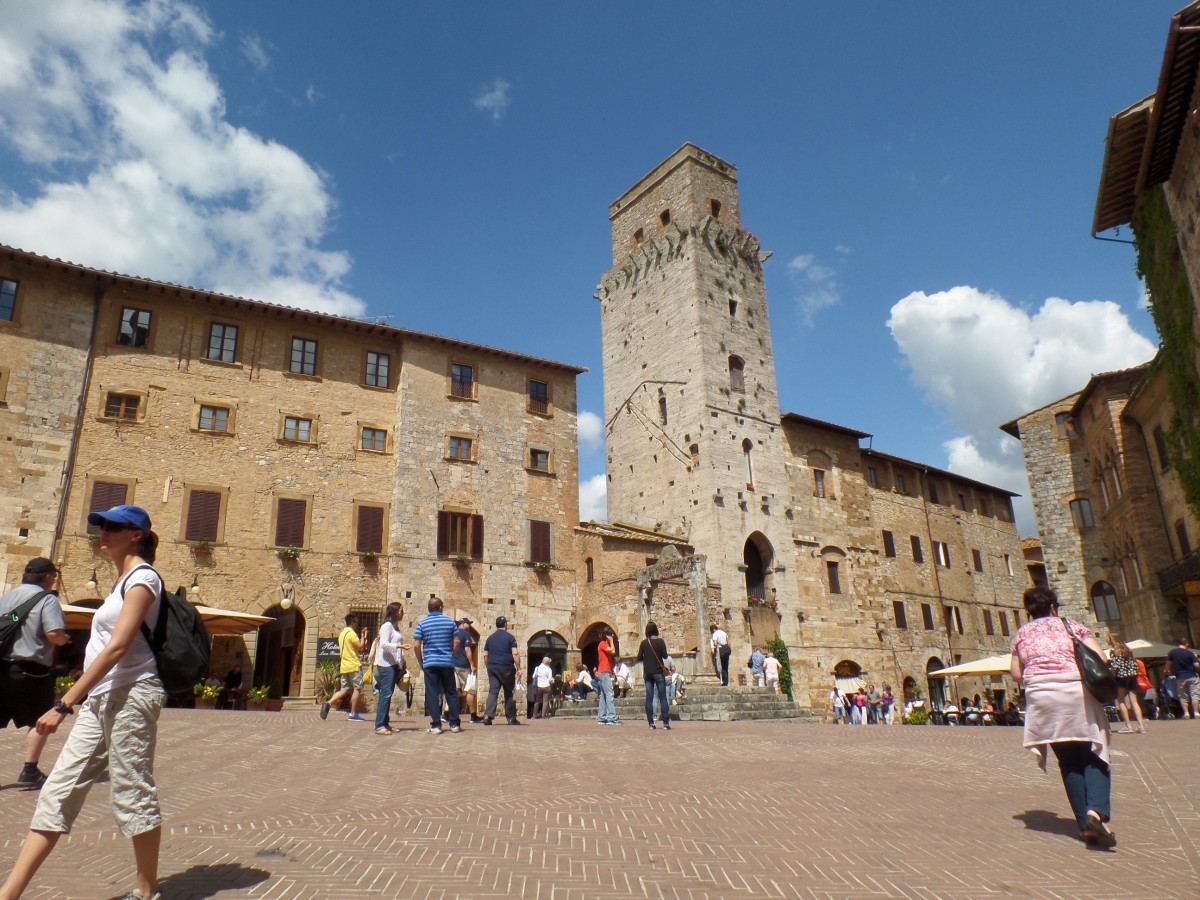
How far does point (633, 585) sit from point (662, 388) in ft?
34.9

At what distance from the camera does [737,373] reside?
35.7 meters

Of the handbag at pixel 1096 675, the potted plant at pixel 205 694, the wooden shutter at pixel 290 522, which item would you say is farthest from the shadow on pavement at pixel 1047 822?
the wooden shutter at pixel 290 522

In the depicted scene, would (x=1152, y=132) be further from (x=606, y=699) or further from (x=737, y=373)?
(x=737, y=373)

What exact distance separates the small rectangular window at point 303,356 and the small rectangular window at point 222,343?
5.64ft

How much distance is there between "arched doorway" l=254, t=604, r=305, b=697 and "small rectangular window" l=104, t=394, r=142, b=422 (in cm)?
681

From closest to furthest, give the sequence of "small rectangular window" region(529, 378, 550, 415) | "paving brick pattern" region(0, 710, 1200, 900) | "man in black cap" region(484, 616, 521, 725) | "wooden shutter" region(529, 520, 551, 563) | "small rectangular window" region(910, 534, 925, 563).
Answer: "paving brick pattern" region(0, 710, 1200, 900), "man in black cap" region(484, 616, 521, 725), "wooden shutter" region(529, 520, 551, 563), "small rectangular window" region(529, 378, 550, 415), "small rectangular window" region(910, 534, 925, 563)

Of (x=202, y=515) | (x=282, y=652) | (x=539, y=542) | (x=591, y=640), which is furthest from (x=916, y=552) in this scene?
(x=202, y=515)

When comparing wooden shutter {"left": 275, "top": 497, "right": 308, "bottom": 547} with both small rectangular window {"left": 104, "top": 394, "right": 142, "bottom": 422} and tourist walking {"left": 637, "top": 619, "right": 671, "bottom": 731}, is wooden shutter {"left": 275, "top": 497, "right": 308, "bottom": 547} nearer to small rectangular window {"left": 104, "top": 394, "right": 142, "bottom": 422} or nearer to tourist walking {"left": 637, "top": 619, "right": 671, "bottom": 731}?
small rectangular window {"left": 104, "top": 394, "right": 142, "bottom": 422}

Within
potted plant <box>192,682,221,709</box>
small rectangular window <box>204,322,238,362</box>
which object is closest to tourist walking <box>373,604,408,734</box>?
potted plant <box>192,682,221,709</box>

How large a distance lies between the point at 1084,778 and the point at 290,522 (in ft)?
74.1

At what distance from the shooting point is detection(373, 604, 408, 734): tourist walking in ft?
38.4

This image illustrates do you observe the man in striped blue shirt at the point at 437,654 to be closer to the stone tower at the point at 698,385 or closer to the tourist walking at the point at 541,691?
the tourist walking at the point at 541,691

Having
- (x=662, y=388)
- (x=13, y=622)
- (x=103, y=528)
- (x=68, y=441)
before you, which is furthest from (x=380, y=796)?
(x=662, y=388)

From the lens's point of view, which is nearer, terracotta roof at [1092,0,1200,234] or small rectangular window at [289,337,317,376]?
terracotta roof at [1092,0,1200,234]
